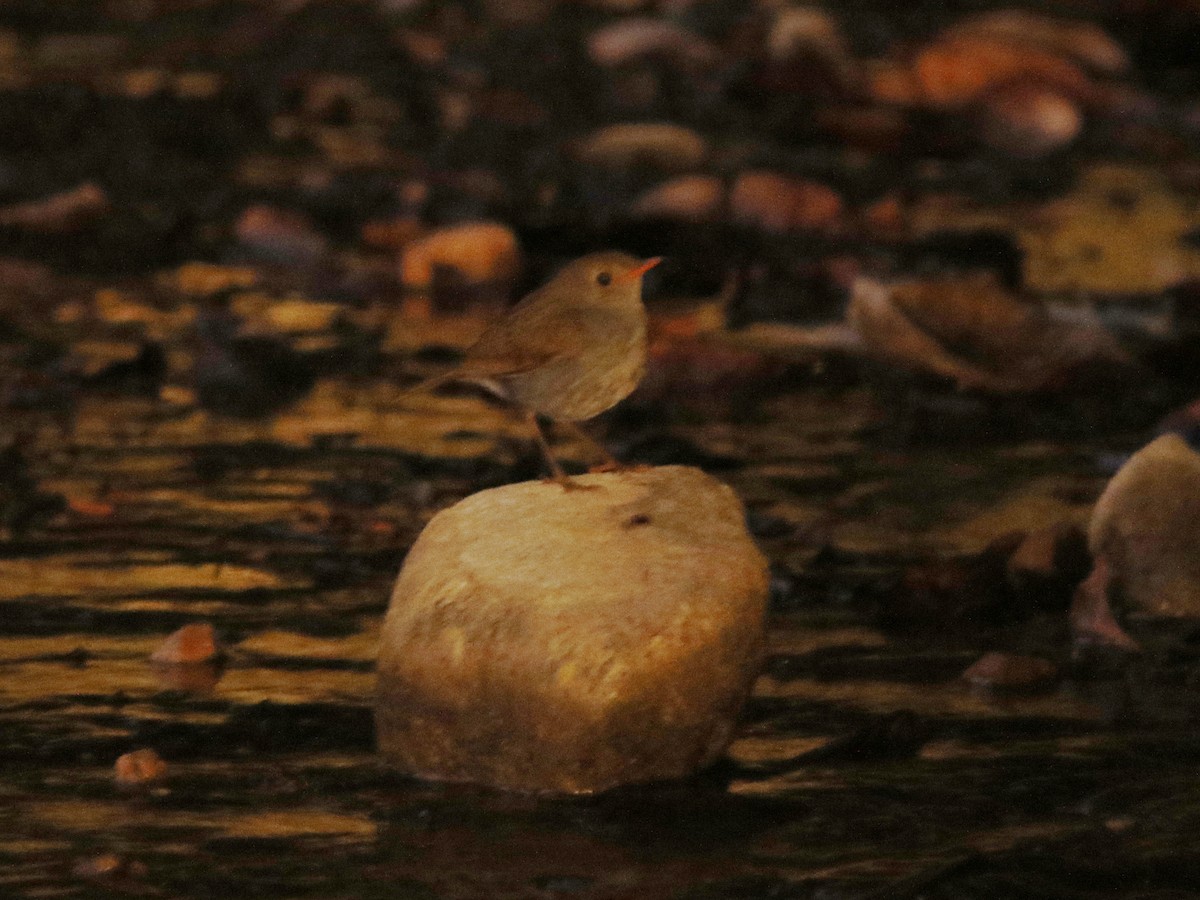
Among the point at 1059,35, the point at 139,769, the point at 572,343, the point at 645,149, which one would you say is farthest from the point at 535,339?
the point at 1059,35

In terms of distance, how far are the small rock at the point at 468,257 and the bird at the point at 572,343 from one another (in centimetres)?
634

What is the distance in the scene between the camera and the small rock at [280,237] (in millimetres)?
13375

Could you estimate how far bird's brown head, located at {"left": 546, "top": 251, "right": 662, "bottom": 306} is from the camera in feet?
20.6

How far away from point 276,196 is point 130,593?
768 centimetres

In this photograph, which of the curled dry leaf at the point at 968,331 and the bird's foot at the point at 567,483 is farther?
the curled dry leaf at the point at 968,331

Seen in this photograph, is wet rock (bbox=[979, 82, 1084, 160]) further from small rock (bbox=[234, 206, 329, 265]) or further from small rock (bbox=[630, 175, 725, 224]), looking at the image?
small rock (bbox=[234, 206, 329, 265])

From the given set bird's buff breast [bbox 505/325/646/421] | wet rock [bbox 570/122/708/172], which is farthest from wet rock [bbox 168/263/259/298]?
bird's buff breast [bbox 505/325/646/421]

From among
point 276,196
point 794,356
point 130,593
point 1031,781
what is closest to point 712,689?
point 1031,781

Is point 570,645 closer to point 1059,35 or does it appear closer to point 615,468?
point 615,468

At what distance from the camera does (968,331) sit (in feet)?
34.7

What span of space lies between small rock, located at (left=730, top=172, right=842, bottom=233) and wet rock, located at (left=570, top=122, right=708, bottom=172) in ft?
4.21

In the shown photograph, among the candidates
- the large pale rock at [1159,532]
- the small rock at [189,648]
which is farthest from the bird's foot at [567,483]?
the large pale rock at [1159,532]

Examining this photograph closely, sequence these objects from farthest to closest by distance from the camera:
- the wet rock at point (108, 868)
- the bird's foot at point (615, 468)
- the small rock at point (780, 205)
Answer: the small rock at point (780, 205), the bird's foot at point (615, 468), the wet rock at point (108, 868)

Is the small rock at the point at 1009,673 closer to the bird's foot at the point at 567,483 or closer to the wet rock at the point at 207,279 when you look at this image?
the bird's foot at the point at 567,483
